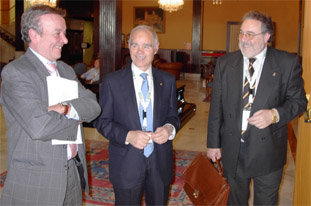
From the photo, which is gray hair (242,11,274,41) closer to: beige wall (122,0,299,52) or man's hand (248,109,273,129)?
man's hand (248,109,273,129)

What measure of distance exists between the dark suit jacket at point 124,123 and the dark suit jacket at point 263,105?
47 cm

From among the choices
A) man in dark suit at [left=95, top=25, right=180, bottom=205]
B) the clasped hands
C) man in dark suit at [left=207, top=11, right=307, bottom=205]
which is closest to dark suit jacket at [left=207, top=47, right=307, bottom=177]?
man in dark suit at [left=207, top=11, right=307, bottom=205]

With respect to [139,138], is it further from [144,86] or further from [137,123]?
[144,86]

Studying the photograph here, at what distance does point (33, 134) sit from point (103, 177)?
2982mm

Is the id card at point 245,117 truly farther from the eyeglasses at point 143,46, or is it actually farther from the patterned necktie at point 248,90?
the eyeglasses at point 143,46

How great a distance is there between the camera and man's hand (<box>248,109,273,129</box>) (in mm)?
2309

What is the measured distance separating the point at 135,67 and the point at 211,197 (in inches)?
39.7

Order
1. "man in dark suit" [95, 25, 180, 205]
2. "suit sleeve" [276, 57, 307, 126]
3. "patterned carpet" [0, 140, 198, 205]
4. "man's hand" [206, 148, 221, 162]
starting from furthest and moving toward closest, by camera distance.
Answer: "patterned carpet" [0, 140, 198, 205] → "man's hand" [206, 148, 221, 162] → "suit sleeve" [276, 57, 307, 126] → "man in dark suit" [95, 25, 180, 205]

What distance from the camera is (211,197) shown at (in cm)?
229

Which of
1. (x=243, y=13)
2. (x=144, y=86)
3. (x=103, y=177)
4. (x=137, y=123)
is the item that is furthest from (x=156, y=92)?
(x=243, y=13)

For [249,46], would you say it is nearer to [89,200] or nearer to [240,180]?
[240,180]

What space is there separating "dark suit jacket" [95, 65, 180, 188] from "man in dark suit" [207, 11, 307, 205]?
1.57 feet

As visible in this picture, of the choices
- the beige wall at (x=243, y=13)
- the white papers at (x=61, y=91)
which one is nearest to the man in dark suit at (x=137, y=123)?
the white papers at (x=61, y=91)

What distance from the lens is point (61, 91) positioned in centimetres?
205
